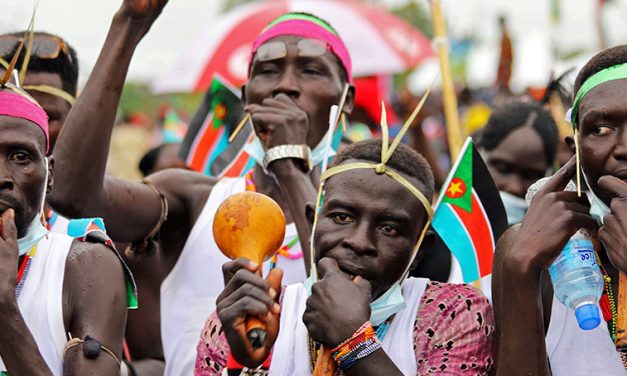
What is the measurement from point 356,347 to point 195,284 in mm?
1315

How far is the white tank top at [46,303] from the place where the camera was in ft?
10.7

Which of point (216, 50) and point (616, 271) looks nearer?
point (616, 271)

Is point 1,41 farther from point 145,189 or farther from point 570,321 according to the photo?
point 570,321

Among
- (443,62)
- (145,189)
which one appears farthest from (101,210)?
(443,62)

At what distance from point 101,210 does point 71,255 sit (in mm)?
619

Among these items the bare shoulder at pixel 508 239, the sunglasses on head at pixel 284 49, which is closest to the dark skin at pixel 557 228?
the bare shoulder at pixel 508 239

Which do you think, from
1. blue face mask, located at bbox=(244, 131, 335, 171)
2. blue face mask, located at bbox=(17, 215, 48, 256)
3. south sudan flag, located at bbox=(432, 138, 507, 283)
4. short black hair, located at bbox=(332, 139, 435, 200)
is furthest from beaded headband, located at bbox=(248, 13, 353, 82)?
blue face mask, located at bbox=(17, 215, 48, 256)

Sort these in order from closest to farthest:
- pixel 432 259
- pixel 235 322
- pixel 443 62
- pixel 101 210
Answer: pixel 235 322
pixel 101 210
pixel 432 259
pixel 443 62

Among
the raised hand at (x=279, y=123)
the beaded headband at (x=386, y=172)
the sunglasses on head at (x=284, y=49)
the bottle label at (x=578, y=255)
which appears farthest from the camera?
the sunglasses on head at (x=284, y=49)

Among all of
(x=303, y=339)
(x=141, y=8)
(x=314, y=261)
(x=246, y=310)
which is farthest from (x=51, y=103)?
(x=246, y=310)

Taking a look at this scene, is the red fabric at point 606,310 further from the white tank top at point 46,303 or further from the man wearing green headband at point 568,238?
the white tank top at point 46,303

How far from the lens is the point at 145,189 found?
4.27m

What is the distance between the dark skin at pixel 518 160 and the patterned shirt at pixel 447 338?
2117mm

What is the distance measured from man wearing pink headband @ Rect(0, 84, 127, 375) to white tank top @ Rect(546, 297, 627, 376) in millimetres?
1288
